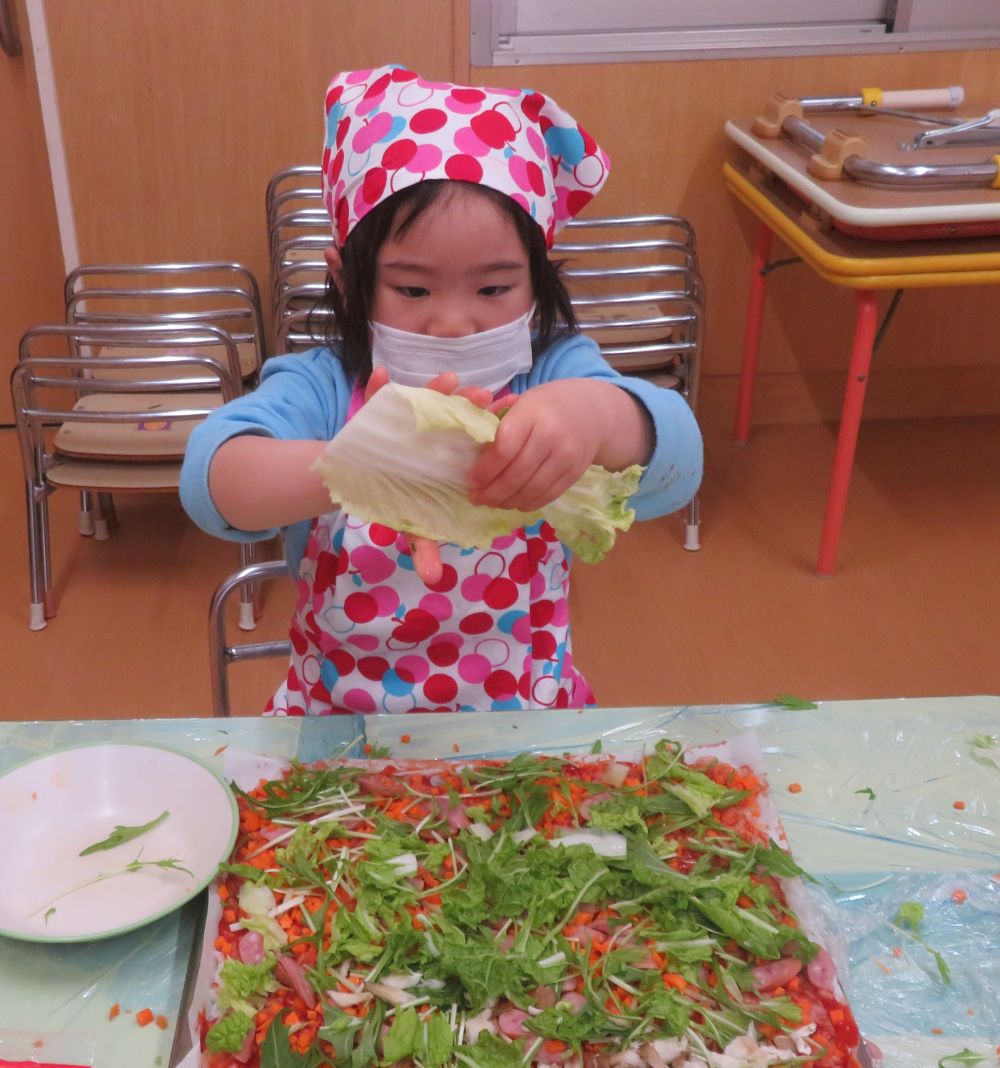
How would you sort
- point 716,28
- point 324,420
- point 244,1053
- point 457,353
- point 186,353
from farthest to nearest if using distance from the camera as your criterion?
1. point 716,28
2. point 186,353
3. point 324,420
4. point 457,353
5. point 244,1053

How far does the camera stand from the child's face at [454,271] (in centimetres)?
104

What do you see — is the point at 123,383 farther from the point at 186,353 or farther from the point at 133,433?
the point at 186,353

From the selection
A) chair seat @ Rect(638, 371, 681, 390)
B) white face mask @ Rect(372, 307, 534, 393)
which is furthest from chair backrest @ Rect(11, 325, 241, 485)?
white face mask @ Rect(372, 307, 534, 393)

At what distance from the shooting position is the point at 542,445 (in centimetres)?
84

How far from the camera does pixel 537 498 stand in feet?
2.83

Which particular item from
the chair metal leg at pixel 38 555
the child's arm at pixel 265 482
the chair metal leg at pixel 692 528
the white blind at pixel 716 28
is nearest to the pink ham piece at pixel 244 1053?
the child's arm at pixel 265 482

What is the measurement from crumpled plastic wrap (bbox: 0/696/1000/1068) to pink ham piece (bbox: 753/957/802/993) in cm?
5

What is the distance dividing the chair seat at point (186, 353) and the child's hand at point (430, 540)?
1.92 meters

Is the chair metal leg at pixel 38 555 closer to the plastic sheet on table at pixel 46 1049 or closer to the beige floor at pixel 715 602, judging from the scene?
the beige floor at pixel 715 602

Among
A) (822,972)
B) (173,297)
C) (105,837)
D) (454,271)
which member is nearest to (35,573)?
(173,297)

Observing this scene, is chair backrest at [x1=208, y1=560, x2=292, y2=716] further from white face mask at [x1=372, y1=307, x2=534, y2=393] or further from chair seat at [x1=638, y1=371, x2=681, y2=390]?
chair seat at [x1=638, y1=371, x2=681, y2=390]

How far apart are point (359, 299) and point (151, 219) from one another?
2.21 metres

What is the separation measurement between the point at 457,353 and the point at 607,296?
1.74 m

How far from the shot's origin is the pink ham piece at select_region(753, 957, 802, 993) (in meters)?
0.82
